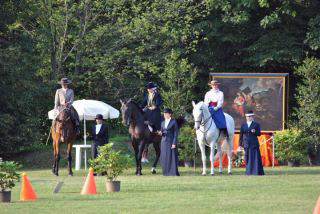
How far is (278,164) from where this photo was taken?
1358 inches

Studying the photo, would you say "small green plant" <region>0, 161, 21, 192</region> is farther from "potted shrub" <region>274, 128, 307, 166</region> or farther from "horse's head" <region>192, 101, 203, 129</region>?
"potted shrub" <region>274, 128, 307, 166</region>

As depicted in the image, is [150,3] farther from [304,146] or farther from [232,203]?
[232,203]

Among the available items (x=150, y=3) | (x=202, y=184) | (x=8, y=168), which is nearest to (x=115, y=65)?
(x=150, y=3)

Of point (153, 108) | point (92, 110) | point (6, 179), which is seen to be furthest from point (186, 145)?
point (6, 179)

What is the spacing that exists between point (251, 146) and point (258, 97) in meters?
7.42

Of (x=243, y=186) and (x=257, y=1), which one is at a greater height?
(x=257, y=1)

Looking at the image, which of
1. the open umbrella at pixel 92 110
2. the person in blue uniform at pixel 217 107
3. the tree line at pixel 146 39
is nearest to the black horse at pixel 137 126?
the person in blue uniform at pixel 217 107

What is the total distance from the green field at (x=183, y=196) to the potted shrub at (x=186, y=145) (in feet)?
21.8

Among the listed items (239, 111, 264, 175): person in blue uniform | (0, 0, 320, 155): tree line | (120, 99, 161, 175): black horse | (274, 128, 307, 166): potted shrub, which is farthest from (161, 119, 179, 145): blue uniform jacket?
(0, 0, 320, 155): tree line

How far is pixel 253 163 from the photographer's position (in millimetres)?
27469

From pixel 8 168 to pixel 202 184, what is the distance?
5.90 metres

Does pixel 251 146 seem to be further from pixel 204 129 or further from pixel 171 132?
pixel 171 132

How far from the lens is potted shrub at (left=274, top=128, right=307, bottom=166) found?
109 ft

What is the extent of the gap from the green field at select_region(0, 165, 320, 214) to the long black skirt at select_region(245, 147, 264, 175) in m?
0.88
